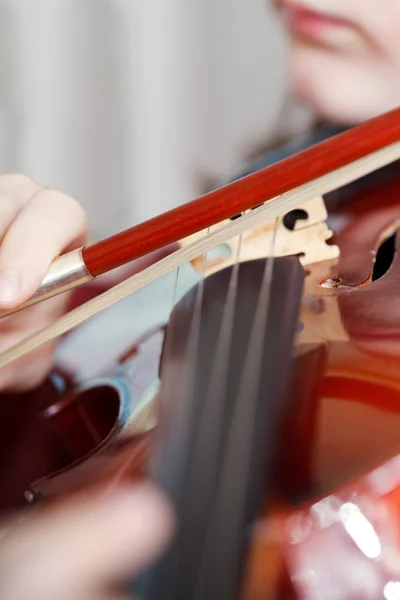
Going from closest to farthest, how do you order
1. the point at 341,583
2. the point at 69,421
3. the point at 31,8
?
the point at 341,583 < the point at 69,421 < the point at 31,8

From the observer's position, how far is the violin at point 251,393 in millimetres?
252

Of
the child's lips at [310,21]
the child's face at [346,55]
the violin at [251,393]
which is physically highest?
the child's lips at [310,21]

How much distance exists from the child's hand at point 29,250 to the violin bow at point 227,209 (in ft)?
0.04

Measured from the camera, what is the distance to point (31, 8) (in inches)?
43.3

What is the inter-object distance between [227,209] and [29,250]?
120 mm

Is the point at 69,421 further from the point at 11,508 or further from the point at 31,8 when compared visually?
the point at 31,8

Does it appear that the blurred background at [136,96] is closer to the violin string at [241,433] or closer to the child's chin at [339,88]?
the child's chin at [339,88]

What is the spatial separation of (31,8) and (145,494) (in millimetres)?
1052

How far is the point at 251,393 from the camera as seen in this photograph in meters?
0.31

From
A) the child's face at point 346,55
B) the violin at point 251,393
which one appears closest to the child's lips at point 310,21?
the child's face at point 346,55

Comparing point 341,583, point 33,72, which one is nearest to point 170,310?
point 341,583

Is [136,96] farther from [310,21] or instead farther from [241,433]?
[241,433]

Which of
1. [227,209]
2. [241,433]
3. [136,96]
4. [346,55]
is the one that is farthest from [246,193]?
[136,96]

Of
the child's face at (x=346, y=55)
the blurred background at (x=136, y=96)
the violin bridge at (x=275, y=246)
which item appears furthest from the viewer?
the blurred background at (x=136, y=96)
